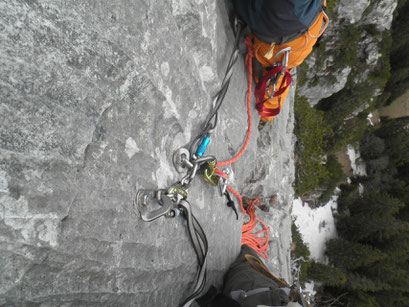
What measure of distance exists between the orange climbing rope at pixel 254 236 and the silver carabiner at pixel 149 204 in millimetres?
1927

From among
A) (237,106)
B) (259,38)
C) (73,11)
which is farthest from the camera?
(237,106)

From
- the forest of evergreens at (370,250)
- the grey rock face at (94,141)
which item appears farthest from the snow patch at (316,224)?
the grey rock face at (94,141)

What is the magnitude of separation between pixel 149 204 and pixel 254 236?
226 centimetres

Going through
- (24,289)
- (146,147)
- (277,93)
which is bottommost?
(24,289)

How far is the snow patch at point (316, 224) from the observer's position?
308 inches

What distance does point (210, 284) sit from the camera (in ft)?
5.39

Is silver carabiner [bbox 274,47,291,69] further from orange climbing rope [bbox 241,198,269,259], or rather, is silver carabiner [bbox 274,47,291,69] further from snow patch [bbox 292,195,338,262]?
snow patch [bbox 292,195,338,262]

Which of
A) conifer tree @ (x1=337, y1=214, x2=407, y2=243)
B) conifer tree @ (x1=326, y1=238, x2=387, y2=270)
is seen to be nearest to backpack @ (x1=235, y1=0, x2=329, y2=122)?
conifer tree @ (x1=326, y1=238, x2=387, y2=270)

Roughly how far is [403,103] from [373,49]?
9545 mm

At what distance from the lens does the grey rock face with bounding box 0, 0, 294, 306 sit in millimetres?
587

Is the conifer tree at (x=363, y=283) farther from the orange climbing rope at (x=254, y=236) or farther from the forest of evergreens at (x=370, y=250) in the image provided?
the orange climbing rope at (x=254, y=236)

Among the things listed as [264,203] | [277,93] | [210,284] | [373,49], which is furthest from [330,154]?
[210,284]

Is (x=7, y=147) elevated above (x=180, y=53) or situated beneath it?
situated beneath

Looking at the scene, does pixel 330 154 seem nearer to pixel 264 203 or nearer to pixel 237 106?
pixel 264 203
